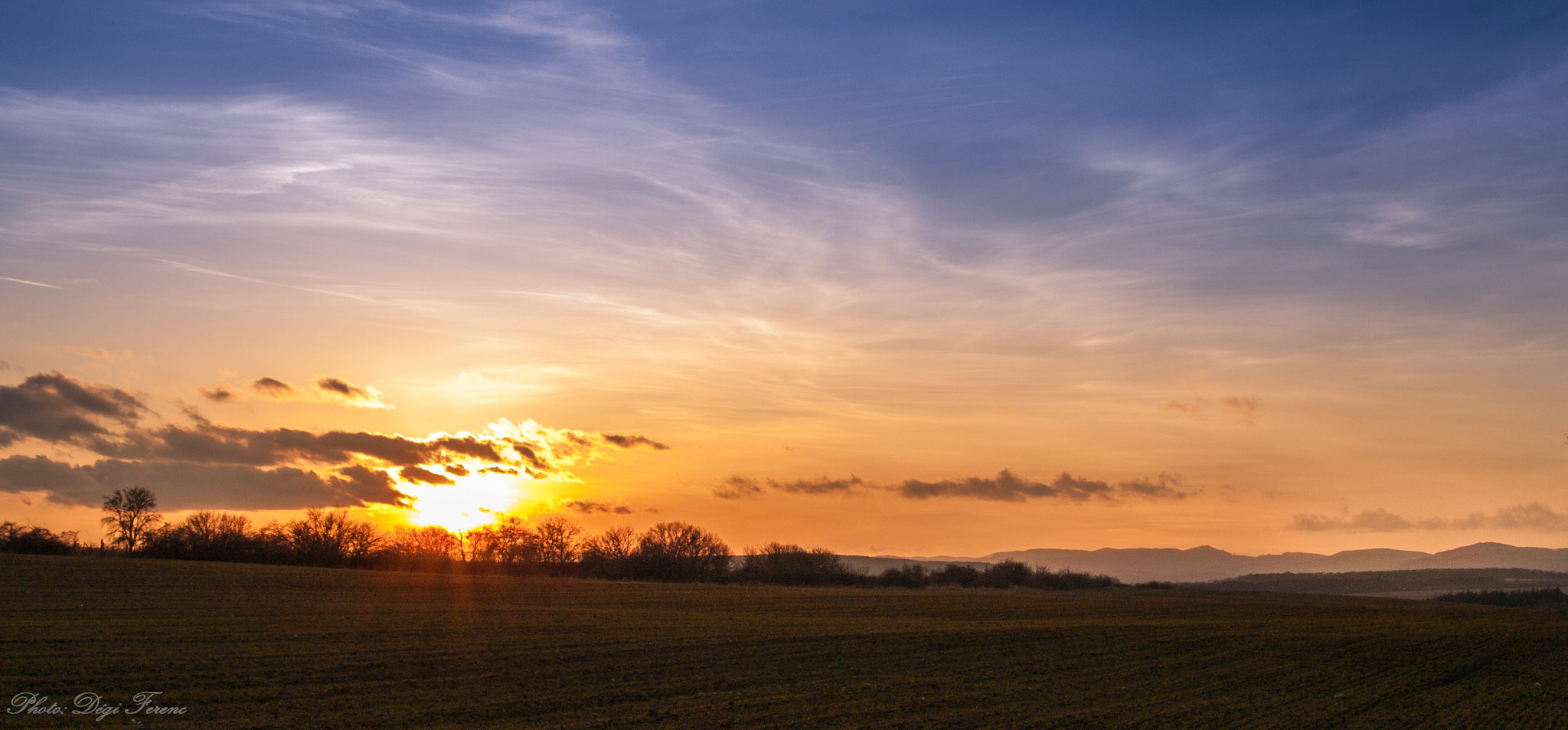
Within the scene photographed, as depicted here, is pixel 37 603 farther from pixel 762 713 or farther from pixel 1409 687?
pixel 1409 687

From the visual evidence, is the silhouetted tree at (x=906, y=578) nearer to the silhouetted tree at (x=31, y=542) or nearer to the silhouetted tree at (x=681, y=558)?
the silhouetted tree at (x=681, y=558)

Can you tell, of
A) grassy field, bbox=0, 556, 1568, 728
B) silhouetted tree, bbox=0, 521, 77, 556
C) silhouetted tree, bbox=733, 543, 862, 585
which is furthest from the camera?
silhouetted tree, bbox=733, 543, 862, 585

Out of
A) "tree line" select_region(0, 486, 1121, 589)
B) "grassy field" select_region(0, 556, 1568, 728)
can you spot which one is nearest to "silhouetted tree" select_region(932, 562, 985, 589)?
"tree line" select_region(0, 486, 1121, 589)

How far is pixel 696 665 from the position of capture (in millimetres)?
27625

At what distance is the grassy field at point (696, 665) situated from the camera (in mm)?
20047

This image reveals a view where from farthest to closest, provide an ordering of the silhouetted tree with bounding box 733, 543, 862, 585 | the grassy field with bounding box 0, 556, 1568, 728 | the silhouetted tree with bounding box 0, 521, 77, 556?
the silhouetted tree with bounding box 733, 543, 862, 585
the silhouetted tree with bounding box 0, 521, 77, 556
the grassy field with bounding box 0, 556, 1568, 728

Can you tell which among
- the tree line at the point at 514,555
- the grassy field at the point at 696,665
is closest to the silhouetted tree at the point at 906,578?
the tree line at the point at 514,555

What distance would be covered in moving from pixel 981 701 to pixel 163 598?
114 feet

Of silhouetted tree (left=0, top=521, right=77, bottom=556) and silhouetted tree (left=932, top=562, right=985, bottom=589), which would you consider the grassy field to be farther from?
silhouetted tree (left=932, top=562, right=985, bottom=589)

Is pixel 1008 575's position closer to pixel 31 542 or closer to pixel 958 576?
pixel 958 576

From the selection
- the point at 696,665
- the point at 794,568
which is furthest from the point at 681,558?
the point at 696,665

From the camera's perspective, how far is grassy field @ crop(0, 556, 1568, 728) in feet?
65.8

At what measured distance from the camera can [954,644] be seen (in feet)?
118

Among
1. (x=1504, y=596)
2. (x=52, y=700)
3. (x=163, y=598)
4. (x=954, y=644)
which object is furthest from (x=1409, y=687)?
(x=1504, y=596)
